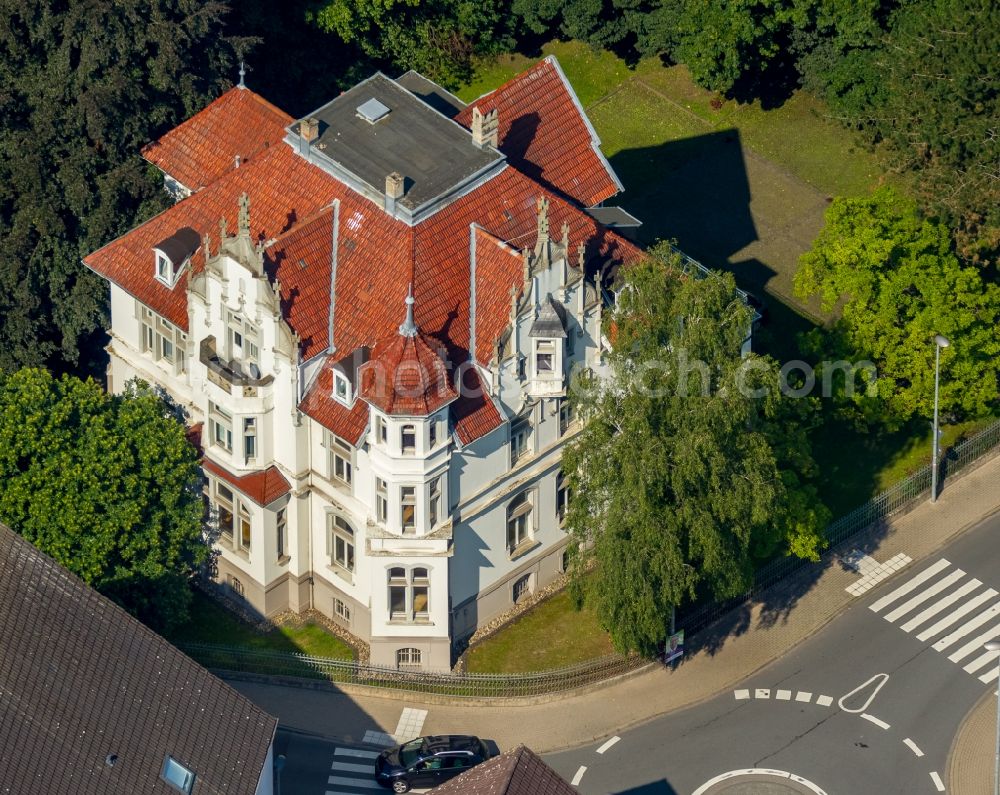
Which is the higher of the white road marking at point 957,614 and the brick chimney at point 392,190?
the brick chimney at point 392,190

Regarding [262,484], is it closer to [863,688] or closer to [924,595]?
[863,688]

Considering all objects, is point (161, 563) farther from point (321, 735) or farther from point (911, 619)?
point (911, 619)

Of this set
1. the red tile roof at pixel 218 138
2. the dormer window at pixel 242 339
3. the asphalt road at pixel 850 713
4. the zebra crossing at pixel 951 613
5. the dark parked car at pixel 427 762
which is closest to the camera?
the dark parked car at pixel 427 762

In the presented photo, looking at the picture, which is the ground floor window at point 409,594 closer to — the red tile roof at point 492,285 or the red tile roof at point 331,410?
the red tile roof at point 331,410

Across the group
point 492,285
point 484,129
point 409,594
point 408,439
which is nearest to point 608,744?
point 409,594

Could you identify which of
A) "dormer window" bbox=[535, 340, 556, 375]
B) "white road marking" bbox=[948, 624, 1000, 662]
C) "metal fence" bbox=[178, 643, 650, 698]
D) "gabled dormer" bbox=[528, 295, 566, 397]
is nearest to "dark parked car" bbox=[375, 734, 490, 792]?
"metal fence" bbox=[178, 643, 650, 698]

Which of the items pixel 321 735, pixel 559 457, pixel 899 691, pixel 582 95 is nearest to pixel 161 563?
pixel 321 735

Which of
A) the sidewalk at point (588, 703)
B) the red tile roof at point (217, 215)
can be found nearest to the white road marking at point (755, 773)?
the sidewalk at point (588, 703)
